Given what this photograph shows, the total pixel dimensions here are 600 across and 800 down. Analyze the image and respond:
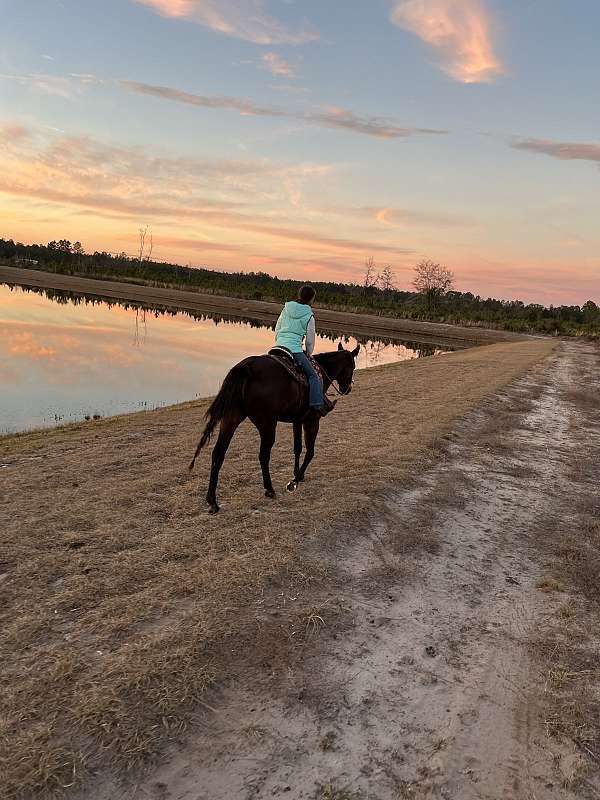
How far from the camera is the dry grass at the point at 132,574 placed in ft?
10.7

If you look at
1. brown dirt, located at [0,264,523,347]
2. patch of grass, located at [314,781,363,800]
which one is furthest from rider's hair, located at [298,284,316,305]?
brown dirt, located at [0,264,523,347]

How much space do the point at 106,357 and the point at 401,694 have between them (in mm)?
21418

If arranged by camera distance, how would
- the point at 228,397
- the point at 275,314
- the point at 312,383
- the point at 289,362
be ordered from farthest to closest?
the point at 275,314, the point at 312,383, the point at 289,362, the point at 228,397

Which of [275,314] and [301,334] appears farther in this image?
[275,314]

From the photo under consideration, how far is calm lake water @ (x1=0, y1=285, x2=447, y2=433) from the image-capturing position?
1495 centimetres

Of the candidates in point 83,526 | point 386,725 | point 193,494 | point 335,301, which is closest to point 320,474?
point 193,494

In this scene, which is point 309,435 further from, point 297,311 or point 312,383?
point 297,311

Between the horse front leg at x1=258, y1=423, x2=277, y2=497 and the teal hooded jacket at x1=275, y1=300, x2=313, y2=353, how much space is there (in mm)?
1282

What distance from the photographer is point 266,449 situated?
6977mm

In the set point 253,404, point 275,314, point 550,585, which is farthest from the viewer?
point 275,314

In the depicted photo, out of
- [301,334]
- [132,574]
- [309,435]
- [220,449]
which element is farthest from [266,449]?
[132,574]

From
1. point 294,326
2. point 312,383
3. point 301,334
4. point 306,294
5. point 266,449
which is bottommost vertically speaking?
point 266,449

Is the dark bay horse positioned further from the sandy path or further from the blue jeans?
the sandy path

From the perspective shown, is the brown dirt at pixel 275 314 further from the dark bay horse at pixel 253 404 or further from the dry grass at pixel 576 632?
the dark bay horse at pixel 253 404
